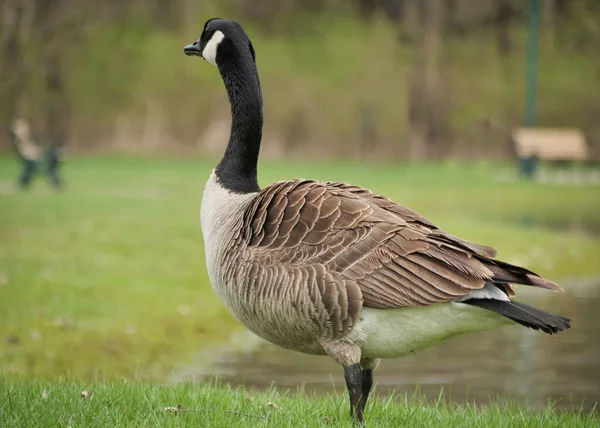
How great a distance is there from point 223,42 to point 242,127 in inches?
22.2

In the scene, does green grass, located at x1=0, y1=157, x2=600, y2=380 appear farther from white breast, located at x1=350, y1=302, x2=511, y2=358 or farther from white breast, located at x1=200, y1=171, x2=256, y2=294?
white breast, located at x1=350, y1=302, x2=511, y2=358

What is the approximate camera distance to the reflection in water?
306 inches

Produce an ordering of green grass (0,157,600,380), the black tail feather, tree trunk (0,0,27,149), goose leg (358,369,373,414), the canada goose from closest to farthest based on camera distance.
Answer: the black tail feather < the canada goose < goose leg (358,369,373,414) < green grass (0,157,600,380) < tree trunk (0,0,27,149)

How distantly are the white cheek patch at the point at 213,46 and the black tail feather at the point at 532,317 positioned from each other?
8.14ft

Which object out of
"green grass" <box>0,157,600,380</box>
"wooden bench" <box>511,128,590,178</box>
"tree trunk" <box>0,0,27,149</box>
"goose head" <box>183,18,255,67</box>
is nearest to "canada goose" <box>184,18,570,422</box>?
"goose head" <box>183,18,255,67</box>

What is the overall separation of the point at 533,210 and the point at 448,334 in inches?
715

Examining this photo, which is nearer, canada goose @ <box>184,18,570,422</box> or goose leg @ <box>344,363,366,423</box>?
canada goose @ <box>184,18,570,422</box>

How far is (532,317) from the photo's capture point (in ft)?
14.8

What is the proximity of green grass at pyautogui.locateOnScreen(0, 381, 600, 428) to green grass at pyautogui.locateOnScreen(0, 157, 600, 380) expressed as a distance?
1260mm

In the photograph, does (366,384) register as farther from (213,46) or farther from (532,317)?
(213,46)

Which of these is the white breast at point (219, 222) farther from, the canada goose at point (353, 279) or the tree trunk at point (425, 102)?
the tree trunk at point (425, 102)

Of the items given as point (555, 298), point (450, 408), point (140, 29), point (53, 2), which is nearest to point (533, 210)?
point (555, 298)

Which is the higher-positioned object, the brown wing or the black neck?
the black neck

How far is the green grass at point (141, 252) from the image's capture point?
927cm
